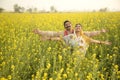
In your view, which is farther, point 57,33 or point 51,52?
point 57,33

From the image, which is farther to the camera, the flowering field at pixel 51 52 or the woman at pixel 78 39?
the woman at pixel 78 39

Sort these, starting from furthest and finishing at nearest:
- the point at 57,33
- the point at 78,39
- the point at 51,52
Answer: the point at 57,33
the point at 78,39
the point at 51,52

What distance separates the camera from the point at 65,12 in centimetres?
394

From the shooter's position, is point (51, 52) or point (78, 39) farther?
point (78, 39)

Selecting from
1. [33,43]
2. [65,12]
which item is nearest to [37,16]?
[65,12]

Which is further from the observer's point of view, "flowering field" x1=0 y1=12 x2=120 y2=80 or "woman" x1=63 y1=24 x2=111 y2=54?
"woman" x1=63 y1=24 x2=111 y2=54

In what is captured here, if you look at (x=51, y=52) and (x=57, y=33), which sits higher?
(x=57, y=33)

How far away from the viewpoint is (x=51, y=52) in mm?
2729

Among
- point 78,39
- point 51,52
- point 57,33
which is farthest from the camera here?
point 57,33

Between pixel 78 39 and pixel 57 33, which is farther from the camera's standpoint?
pixel 57 33

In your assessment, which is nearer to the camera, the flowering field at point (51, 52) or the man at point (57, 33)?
the flowering field at point (51, 52)

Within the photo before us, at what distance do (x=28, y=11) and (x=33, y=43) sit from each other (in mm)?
1243

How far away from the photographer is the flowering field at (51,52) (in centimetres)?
209

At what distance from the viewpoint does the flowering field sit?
2086mm
